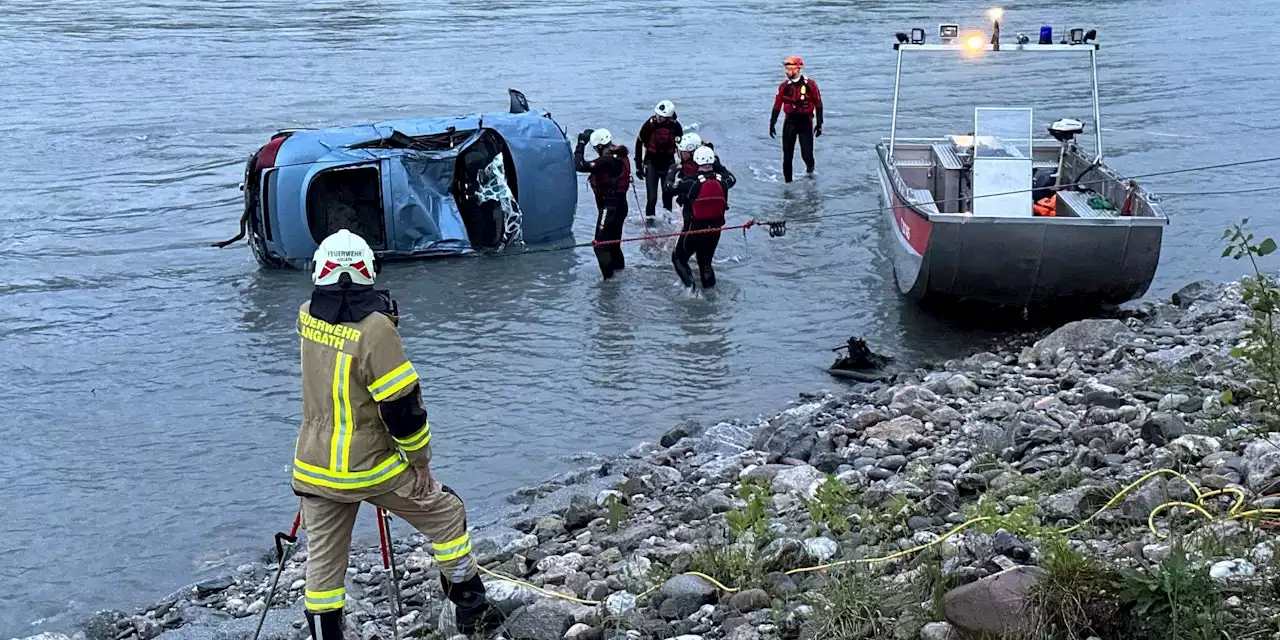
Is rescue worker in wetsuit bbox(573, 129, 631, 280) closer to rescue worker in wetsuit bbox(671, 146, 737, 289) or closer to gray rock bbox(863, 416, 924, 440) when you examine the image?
rescue worker in wetsuit bbox(671, 146, 737, 289)

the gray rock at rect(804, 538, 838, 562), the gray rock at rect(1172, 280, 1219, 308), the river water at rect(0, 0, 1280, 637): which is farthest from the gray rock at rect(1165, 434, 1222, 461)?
the gray rock at rect(1172, 280, 1219, 308)

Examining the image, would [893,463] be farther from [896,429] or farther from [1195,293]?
[1195,293]

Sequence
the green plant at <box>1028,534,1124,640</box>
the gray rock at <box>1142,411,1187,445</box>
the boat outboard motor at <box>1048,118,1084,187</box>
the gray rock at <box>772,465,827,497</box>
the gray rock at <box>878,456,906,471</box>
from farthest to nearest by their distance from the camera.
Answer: the boat outboard motor at <box>1048,118,1084,187</box> → the gray rock at <box>878,456,906,471</box> → the gray rock at <box>772,465,827,497</box> → the gray rock at <box>1142,411,1187,445</box> → the green plant at <box>1028,534,1124,640</box>

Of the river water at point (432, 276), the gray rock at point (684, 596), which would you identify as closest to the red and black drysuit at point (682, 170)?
the river water at point (432, 276)

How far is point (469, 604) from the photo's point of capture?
5.29 m

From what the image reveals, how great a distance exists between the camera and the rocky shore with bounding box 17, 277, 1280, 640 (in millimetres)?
4188

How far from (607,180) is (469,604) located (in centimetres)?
797

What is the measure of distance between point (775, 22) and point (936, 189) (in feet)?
71.2

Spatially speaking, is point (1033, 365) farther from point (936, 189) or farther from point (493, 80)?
point (493, 80)

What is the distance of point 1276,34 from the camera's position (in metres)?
31.0

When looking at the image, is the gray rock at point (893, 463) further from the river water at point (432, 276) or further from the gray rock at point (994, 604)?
the gray rock at point (994, 604)

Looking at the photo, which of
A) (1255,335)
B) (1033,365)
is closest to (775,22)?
(1033,365)

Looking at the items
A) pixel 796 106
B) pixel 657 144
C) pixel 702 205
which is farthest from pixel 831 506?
pixel 796 106

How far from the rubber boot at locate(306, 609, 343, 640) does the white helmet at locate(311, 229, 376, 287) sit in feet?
4.19
